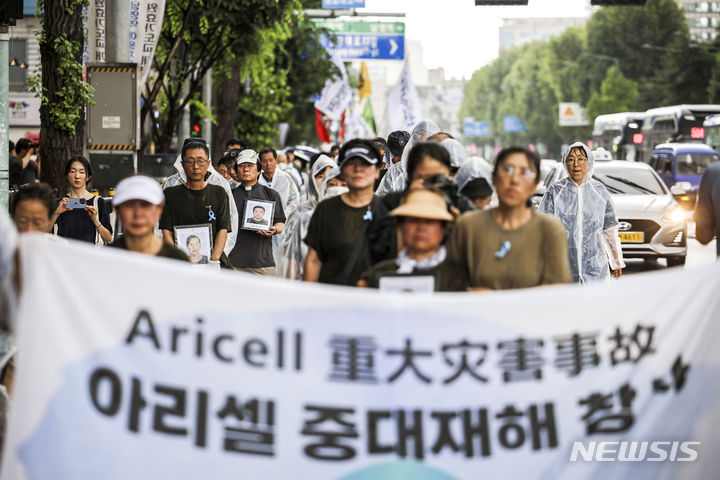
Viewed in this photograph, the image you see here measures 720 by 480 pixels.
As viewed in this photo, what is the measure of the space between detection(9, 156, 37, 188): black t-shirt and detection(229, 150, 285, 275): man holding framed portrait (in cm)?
605

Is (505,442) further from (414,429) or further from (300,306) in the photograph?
(300,306)

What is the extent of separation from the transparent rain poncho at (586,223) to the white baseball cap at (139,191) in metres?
4.61

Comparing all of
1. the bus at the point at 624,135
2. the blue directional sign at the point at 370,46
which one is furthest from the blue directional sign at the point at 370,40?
the bus at the point at 624,135

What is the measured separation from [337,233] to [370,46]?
1351 inches

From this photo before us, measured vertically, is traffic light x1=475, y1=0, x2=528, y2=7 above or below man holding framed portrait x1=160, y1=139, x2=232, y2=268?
above

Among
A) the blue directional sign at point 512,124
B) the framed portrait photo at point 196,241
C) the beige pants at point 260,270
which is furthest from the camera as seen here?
the blue directional sign at point 512,124

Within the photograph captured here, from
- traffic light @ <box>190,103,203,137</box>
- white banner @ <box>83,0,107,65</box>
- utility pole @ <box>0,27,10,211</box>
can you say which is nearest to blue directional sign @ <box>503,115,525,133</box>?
traffic light @ <box>190,103,203,137</box>

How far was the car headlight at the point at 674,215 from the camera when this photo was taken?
1862 cm

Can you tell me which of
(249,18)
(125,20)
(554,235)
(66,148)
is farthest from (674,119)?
(554,235)

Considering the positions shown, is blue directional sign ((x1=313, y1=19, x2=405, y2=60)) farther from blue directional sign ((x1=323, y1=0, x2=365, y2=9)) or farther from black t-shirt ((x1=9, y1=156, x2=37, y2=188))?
black t-shirt ((x1=9, y1=156, x2=37, y2=188))

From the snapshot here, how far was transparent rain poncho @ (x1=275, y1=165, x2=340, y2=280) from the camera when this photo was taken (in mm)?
7910

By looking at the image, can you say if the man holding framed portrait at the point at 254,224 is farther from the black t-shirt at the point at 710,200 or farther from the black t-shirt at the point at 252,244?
the black t-shirt at the point at 710,200

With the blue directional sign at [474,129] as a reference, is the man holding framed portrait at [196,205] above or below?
below

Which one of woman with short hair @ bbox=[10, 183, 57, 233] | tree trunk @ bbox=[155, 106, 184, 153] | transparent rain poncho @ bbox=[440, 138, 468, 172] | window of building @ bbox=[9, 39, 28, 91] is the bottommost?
woman with short hair @ bbox=[10, 183, 57, 233]
